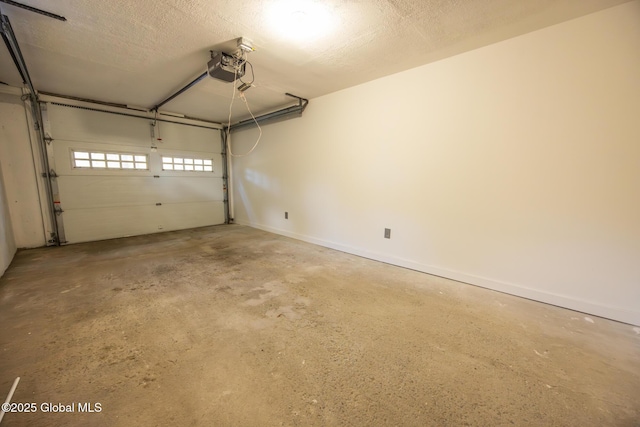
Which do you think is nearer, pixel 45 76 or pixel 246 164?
pixel 45 76

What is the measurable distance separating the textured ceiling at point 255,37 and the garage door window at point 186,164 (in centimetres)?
193

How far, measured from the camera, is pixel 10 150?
11.7ft

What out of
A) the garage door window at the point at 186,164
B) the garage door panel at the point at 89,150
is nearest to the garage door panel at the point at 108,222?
the garage door panel at the point at 89,150

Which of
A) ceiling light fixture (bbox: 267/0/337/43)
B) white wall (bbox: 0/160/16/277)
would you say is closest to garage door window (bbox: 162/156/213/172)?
white wall (bbox: 0/160/16/277)

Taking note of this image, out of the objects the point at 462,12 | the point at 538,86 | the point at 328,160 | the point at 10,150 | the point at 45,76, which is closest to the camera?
the point at 462,12

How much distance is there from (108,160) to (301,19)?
4.67 m

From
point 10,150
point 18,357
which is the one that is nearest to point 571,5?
point 18,357

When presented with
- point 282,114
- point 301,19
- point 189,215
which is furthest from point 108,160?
point 301,19

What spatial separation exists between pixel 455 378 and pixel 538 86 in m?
2.59

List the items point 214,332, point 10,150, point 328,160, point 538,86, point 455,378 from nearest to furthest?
point 455,378
point 214,332
point 538,86
point 10,150
point 328,160

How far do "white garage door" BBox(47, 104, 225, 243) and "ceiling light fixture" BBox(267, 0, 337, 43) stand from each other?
424cm

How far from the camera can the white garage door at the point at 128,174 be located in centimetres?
410

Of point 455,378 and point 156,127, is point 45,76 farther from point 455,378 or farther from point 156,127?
point 455,378

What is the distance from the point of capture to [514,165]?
7.60ft
